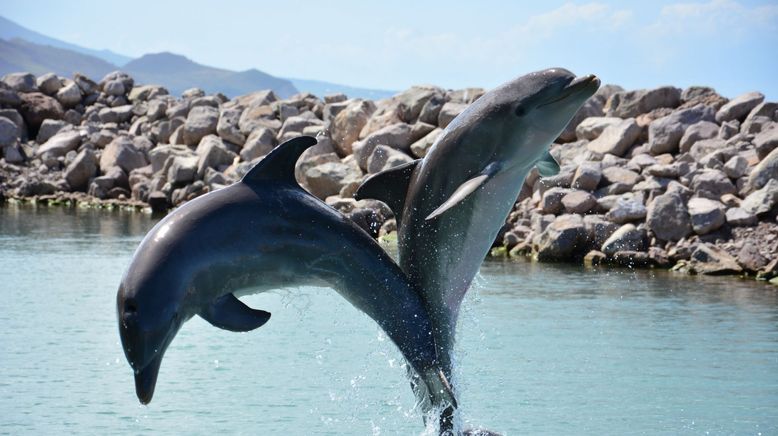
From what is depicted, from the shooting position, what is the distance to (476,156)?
209 inches

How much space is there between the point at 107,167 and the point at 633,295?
2093 cm

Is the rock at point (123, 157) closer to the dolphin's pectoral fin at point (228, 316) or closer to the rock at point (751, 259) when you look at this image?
the rock at point (751, 259)

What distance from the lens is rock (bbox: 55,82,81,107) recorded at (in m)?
38.2

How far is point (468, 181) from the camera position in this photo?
5.19 meters

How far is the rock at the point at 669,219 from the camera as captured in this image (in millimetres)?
18469

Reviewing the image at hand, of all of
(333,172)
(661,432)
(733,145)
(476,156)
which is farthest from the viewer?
(333,172)

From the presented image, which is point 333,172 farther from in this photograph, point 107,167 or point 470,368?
point 470,368

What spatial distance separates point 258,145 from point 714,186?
13.9 meters

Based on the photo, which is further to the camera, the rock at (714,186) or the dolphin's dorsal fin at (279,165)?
the rock at (714,186)

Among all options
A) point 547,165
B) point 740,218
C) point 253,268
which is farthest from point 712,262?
point 253,268

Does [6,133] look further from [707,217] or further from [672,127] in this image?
[707,217]

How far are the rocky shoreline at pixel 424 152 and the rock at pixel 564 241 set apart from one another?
0.03 metres

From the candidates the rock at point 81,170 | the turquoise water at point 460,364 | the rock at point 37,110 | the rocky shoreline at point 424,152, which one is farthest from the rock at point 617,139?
the rock at point 37,110

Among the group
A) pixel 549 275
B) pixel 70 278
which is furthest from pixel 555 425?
pixel 70 278
